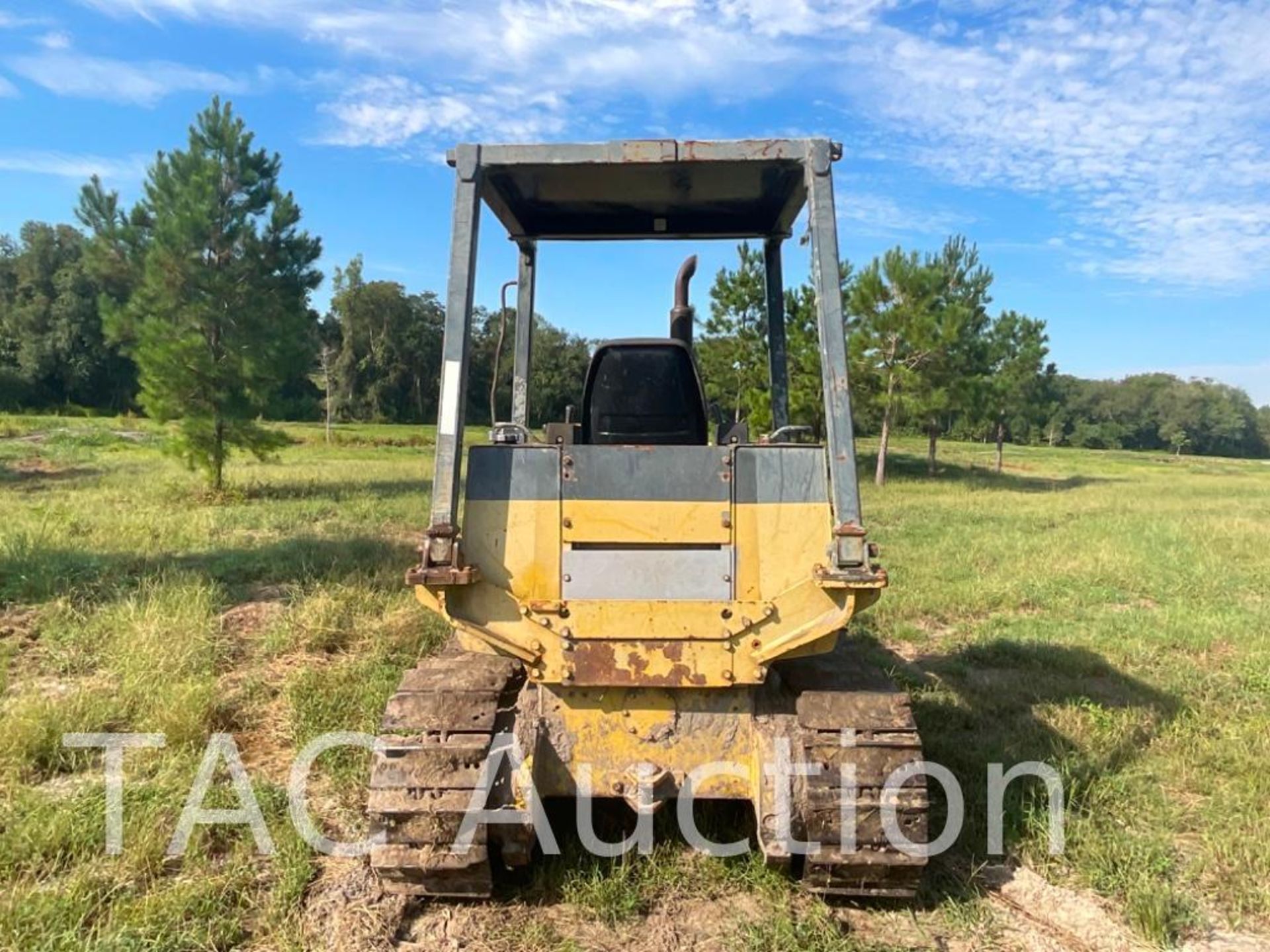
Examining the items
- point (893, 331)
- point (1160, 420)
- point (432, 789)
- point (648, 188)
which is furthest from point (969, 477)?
point (1160, 420)

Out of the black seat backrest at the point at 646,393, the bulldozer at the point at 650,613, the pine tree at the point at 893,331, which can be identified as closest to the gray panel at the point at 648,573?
the bulldozer at the point at 650,613

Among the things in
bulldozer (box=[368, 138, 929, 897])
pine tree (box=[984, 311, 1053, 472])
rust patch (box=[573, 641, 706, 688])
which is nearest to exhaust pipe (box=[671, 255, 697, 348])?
bulldozer (box=[368, 138, 929, 897])

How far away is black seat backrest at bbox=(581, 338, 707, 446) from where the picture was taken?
3.72 metres

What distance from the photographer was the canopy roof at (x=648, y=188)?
125 inches

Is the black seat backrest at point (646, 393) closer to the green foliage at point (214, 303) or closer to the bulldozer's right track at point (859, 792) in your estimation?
the bulldozer's right track at point (859, 792)

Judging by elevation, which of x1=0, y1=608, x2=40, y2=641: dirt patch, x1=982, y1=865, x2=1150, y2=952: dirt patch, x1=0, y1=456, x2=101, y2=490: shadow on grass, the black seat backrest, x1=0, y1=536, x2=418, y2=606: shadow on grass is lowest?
Answer: x1=982, y1=865, x2=1150, y2=952: dirt patch

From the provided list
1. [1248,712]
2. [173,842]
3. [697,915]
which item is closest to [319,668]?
[173,842]

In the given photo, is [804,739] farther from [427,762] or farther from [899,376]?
[899,376]

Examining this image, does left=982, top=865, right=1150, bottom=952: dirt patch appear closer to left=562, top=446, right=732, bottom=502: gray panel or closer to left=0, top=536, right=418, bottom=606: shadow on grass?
left=562, top=446, right=732, bottom=502: gray panel

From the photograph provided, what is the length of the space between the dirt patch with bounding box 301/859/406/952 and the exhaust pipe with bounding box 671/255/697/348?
2761 millimetres

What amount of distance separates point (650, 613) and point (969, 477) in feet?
97.4

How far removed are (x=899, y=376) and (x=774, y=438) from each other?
2272 cm

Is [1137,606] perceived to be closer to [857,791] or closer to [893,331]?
[857,791]

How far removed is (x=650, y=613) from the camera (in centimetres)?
308
